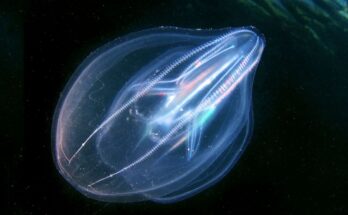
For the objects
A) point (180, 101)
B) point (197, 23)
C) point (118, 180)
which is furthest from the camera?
point (197, 23)

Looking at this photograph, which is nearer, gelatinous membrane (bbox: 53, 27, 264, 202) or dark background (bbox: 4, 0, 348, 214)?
gelatinous membrane (bbox: 53, 27, 264, 202)

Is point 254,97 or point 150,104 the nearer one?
point 150,104

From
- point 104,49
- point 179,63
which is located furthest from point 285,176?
point 104,49

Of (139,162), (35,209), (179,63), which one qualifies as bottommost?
(35,209)

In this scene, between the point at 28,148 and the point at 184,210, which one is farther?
the point at 184,210

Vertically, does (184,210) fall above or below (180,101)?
below

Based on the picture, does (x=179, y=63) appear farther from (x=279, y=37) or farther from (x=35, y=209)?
Result: (x=35, y=209)
